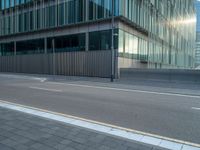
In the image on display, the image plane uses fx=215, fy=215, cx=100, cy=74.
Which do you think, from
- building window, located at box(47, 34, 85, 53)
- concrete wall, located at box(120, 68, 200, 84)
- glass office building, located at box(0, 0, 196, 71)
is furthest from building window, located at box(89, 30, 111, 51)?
concrete wall, located at box(120, 68, 200, 84)

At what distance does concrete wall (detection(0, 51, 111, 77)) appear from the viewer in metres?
25.2

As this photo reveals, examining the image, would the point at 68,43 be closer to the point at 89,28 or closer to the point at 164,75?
the point at 89,28

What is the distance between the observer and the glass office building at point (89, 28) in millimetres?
24922

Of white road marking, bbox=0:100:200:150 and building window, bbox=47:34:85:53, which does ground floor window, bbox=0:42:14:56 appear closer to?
building window, bbox=47:34:85:53

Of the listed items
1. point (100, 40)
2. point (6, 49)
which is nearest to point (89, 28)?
point (100, 40)

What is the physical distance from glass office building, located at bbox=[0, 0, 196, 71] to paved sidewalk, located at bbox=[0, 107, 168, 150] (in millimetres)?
18751

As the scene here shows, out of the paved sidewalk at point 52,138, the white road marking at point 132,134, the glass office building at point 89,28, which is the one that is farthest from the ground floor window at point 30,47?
the paved sidewalk at point 52,138

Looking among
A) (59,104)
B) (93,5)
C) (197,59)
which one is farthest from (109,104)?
(197,59)

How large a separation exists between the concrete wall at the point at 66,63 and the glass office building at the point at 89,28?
762 mm

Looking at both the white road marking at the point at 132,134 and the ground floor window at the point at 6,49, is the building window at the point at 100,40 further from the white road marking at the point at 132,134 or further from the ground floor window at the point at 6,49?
the white road marking at the point at 132,134

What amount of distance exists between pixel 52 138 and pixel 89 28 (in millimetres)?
22885

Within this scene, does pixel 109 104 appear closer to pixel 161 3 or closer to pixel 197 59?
pixel 161 3

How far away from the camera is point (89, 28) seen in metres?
26.3

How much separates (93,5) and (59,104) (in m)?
19.3
